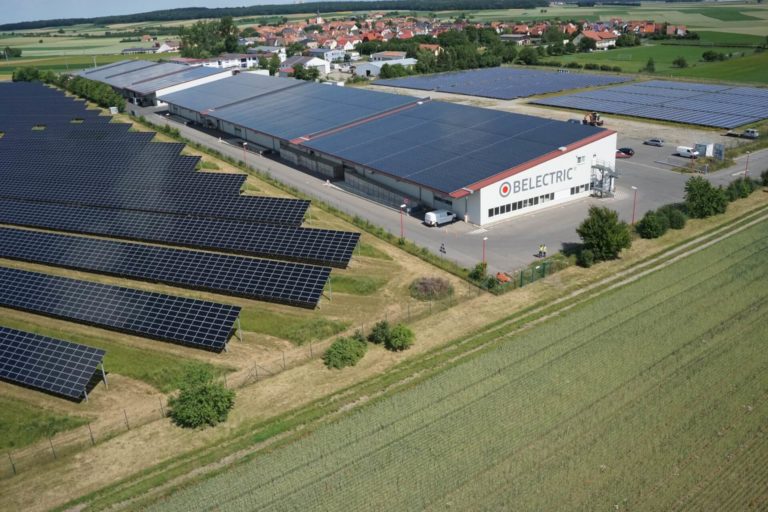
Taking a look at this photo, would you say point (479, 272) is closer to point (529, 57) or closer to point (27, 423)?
point (27, 423)

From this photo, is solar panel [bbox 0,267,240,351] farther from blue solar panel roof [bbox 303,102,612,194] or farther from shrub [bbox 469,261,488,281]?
blue solar panel roof [bbox 303,102,612,194]

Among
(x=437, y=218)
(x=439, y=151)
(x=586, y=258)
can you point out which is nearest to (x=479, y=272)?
Answer: (x=586, y=258)

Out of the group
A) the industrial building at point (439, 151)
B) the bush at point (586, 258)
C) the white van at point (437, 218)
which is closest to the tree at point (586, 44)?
the industrial building at point (439, 151)

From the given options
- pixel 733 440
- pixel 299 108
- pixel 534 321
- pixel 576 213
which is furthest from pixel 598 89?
pixel 733 440

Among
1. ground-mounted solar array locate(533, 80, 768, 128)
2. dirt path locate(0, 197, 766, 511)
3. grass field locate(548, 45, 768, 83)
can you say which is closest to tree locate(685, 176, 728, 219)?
dirt path locate(0, 197, 766, 511)

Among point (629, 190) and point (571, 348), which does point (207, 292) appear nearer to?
point (571, 348)
